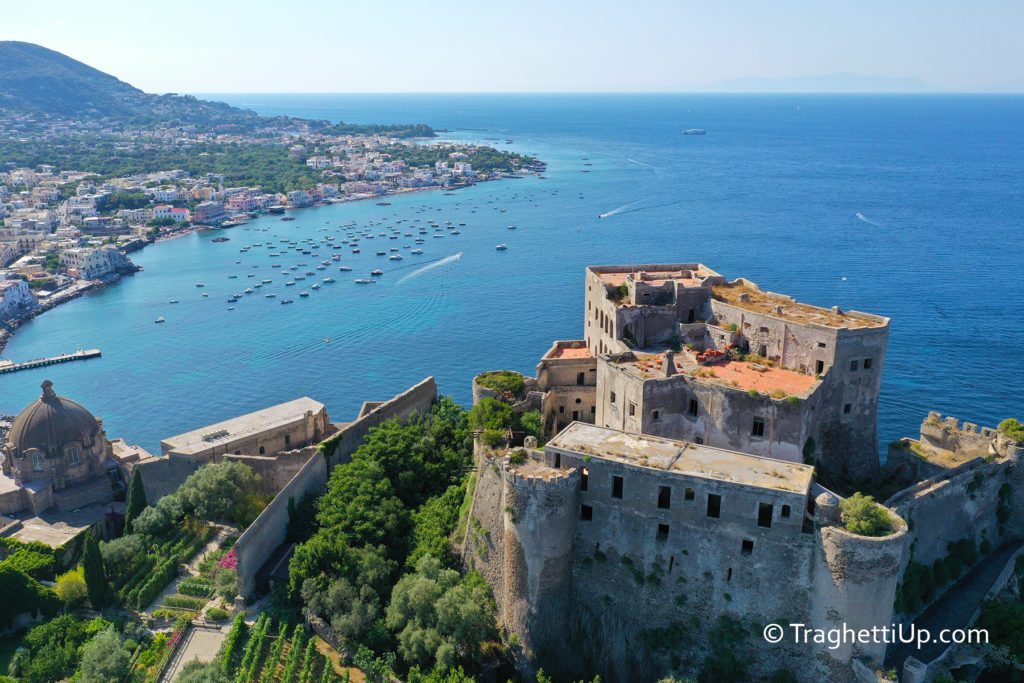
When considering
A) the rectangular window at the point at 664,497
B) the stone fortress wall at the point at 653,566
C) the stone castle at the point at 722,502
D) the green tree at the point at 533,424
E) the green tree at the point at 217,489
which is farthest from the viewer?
the green tree at the point at 217,489

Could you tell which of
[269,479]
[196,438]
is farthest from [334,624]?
[196,438]

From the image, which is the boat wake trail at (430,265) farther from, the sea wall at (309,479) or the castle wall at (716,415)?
the castle wall at (716,415)

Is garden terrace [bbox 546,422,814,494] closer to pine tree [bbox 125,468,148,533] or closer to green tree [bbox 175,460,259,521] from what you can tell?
green tree [bbox 175,460,259,521]

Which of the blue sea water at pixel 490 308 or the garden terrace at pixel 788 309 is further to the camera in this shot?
the blue sea water at pixel 490 308

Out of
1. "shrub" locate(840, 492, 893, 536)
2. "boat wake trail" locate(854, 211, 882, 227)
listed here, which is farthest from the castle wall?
"boat wake trail" locate(854, 211, 882, 227)

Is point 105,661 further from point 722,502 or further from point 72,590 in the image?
point 722,502

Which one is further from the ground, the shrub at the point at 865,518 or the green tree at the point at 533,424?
the shrub at the point at 865,518

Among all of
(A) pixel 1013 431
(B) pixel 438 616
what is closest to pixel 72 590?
(B) pixel 438 616

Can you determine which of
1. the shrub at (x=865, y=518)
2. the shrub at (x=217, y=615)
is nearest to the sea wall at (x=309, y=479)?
the shrub at (x=217, y=615)
